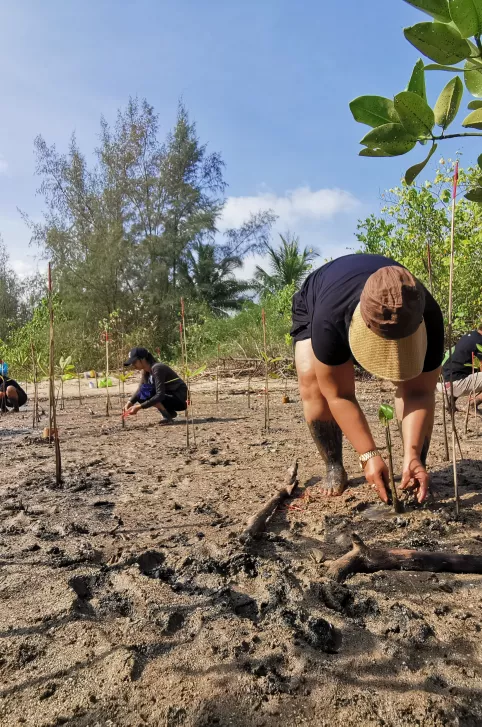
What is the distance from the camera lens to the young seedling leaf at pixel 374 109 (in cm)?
Answer: 90

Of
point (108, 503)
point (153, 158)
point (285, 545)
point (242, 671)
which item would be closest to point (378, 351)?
point (285, 545)

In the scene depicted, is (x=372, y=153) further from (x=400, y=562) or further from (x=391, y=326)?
(x=400, y=562)

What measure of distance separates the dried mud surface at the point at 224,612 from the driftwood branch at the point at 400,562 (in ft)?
0.11

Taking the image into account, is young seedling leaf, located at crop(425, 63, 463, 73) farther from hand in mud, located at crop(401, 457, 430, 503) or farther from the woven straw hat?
hand in mud, located at crop(401, 457, 430, 503)

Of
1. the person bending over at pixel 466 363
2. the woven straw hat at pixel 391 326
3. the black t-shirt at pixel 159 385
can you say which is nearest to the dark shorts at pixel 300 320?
the woven straw hat at pixel 391 326

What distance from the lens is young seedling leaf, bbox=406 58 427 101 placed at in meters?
0.86

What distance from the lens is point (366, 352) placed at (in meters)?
2.09

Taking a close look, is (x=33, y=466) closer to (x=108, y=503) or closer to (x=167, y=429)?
(x=108, y=503)

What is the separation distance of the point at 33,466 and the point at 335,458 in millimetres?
2177

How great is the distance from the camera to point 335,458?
282 centimetres

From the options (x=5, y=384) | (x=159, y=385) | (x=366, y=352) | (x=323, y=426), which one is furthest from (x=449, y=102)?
(x=5, y=384)

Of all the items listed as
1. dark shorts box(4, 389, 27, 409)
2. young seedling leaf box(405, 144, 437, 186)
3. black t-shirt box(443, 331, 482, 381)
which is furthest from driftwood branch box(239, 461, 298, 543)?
dark shorts box(4, 389, 27, 409)

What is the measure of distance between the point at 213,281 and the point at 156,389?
601 inches

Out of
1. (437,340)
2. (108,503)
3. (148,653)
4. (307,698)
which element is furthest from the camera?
(108,503)
